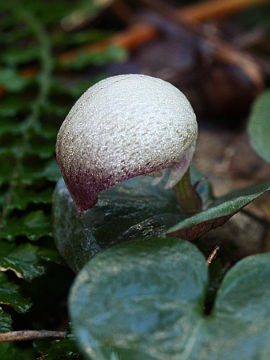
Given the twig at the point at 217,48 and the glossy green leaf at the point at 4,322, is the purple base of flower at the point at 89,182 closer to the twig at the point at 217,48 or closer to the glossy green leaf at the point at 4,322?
the glossy green leaf at the point at 4,322

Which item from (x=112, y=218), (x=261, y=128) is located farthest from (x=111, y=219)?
(x=261, y=128)

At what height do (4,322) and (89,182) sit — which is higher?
(89,182)

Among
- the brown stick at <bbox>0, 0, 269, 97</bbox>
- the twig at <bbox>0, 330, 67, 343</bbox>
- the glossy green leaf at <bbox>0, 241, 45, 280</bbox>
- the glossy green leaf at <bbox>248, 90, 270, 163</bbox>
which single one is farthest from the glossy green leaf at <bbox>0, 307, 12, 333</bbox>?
the brown stick at <bbox>0, 0, 269, 97</bbox>

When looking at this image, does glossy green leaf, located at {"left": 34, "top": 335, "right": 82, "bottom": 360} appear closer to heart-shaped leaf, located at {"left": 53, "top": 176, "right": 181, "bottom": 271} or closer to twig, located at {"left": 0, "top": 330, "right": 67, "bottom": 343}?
twig, located at {"left": 0, "top": 330, "right": 67, "bottom": 343}

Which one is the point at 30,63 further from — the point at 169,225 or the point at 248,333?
the point at 248,333

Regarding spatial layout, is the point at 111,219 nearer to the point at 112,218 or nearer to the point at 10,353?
the point at 112,218
